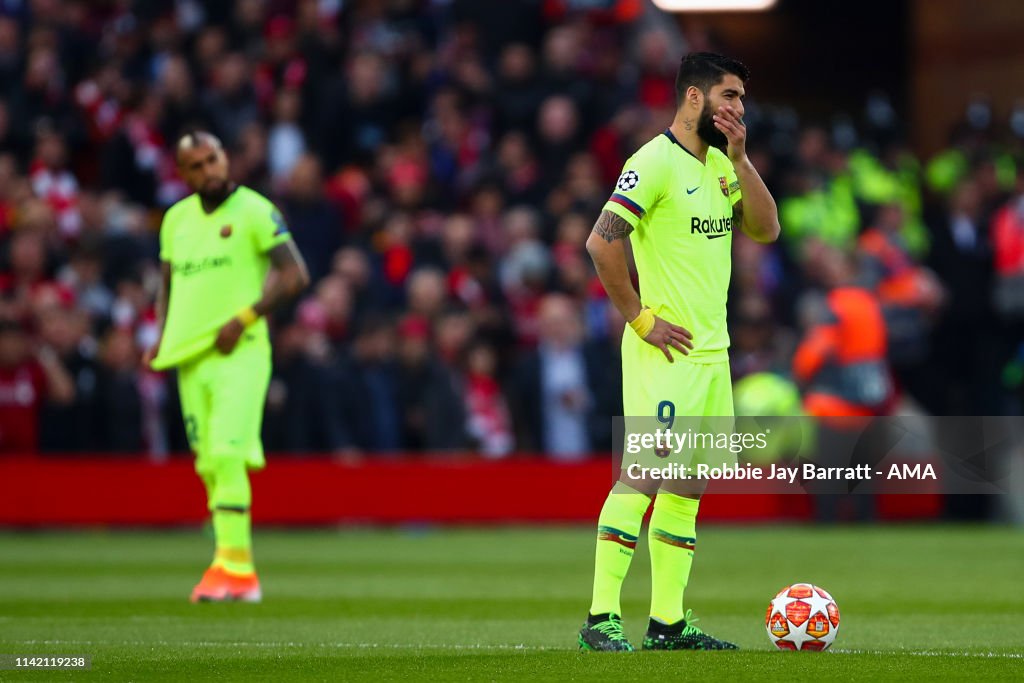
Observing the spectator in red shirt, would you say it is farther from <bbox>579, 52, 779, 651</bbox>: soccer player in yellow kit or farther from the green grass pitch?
<bbox>579, 52, 779, 651</bbox>: soccer player in yellow kit

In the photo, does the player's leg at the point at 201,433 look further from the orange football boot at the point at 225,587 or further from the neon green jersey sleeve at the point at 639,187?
the neon green jersey sleeve at the point at 639,187

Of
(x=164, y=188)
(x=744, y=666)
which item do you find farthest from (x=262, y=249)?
(x=164, y=188)

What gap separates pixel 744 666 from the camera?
7383mm

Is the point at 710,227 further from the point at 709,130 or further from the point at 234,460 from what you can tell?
the point at 234,460

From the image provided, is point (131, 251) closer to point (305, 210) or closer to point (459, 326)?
point (305, 210)

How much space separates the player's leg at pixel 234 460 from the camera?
1098 centimetres

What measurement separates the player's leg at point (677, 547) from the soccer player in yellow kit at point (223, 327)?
3.50m

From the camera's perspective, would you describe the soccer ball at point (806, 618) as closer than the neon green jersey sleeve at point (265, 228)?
Yes

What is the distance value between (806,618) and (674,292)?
1.57 meters

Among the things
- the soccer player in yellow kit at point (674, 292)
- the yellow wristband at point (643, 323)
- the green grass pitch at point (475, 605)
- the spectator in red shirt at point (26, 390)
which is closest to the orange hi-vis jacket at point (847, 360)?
the green grass pitch at point (475, 605)

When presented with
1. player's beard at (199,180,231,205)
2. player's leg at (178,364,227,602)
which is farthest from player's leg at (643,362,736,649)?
player's beard at (199,180,231,205)

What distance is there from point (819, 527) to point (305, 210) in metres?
6.57

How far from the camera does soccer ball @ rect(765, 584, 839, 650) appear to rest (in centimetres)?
809

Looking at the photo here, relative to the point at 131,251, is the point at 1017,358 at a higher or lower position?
lower
